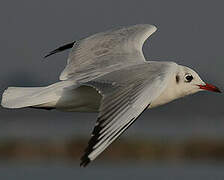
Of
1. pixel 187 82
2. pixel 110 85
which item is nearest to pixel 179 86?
pixel 187 82

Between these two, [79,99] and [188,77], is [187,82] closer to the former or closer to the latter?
[188,77]

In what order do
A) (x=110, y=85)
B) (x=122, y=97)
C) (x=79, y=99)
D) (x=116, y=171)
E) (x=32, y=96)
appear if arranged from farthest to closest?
(x=116, y=171) < (x=79, y=99) < (x=32, y=96) < (x=110, y=85) < (x=122, y=97)

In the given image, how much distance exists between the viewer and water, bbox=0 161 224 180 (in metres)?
16.0

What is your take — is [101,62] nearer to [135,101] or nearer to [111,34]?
[111,34]

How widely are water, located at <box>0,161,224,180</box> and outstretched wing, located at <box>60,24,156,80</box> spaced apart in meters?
6.53


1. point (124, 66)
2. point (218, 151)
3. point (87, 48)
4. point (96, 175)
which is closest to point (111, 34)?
point (87, 48)

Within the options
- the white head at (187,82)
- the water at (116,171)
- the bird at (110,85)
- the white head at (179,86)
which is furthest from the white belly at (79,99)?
the water at (116,171)

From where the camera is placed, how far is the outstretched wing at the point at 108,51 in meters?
8.47

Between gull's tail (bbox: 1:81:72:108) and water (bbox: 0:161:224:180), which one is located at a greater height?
gull's tail (bbox: 1:81:72:108)

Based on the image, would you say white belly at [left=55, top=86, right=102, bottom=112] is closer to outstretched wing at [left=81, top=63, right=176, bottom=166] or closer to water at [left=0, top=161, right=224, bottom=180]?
outstretched wing at [left=81, top=63, right=176, bottom=166]

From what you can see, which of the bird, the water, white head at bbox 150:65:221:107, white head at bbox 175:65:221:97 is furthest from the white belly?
the water

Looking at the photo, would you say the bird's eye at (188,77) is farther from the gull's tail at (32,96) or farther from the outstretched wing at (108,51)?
the gull's tail at (32,96)

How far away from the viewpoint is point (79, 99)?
7945mm

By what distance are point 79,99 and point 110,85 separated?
717mm
